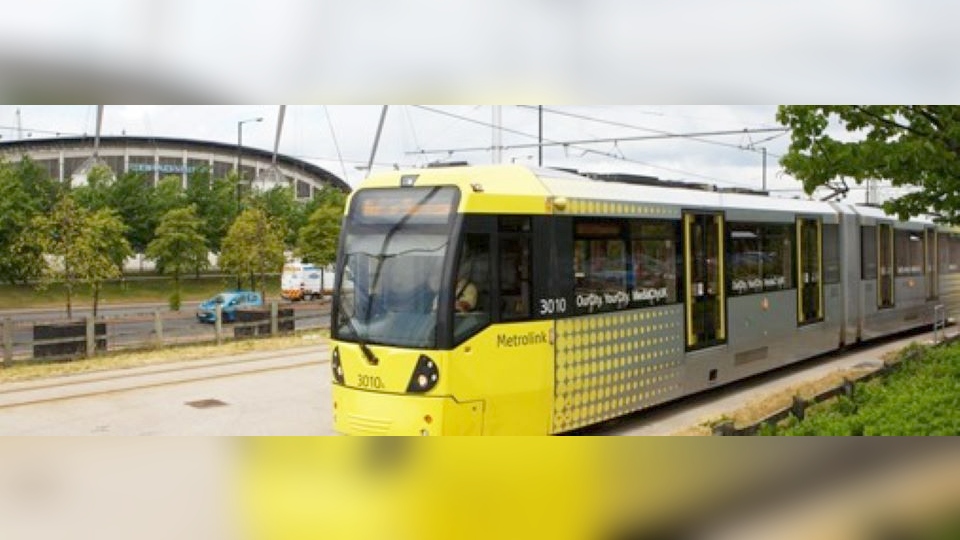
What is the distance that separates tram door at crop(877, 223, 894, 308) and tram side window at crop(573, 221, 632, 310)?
18.4 feet

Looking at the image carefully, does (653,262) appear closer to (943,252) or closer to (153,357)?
(153,357)

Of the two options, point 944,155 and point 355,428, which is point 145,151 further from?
point 944,155

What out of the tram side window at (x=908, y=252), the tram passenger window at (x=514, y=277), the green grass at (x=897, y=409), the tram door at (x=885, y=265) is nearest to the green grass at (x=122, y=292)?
the tram passenger window at (x=514, y=277)

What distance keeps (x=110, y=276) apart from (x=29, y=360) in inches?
34.4

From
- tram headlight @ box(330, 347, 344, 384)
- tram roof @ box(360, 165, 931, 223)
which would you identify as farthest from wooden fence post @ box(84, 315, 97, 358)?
tram roof @ box(360, 165, 931, 223)

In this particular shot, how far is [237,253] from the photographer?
24.7 feet

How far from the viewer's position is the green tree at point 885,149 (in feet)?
24.4

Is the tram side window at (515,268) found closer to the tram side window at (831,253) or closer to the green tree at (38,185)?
the green tree at (38,185)

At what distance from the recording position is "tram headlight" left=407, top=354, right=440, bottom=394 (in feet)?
19.3

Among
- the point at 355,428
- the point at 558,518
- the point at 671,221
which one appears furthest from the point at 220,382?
the point at 671,221

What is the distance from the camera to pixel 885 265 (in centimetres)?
1149

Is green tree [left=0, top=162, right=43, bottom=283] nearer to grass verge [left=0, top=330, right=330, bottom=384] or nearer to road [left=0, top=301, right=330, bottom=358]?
road [left=0, top=301, right=330, bottom=358]

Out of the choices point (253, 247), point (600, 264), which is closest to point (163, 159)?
point (253, 247)

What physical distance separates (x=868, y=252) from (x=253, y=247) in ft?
24.6
